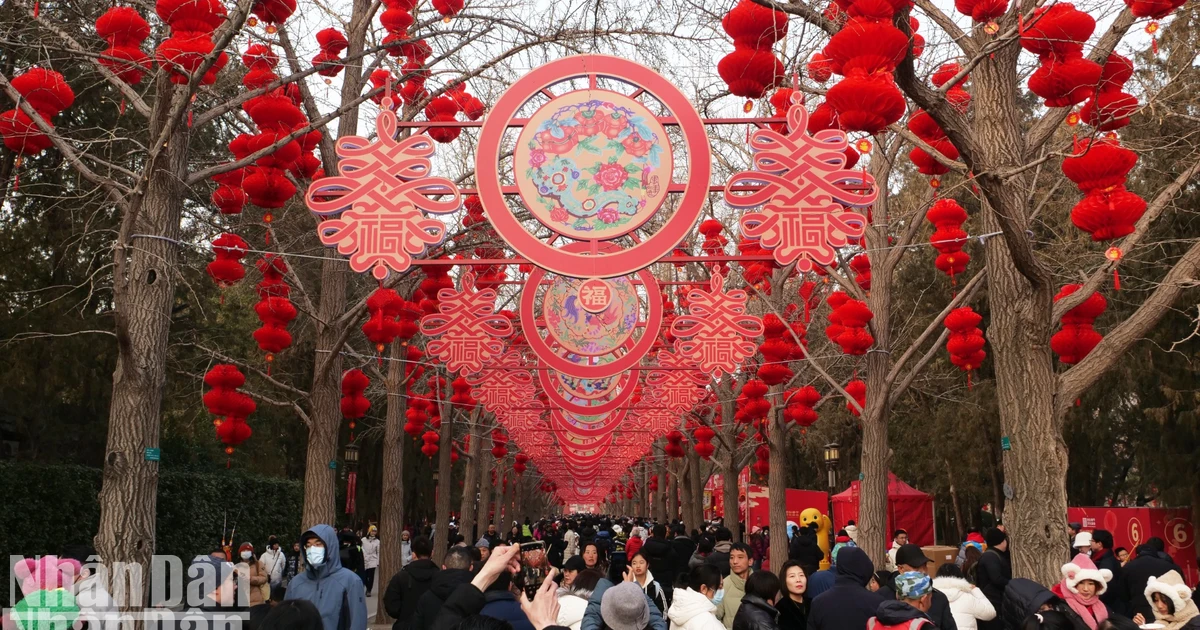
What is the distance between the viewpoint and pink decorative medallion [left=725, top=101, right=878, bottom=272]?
31.3 ft

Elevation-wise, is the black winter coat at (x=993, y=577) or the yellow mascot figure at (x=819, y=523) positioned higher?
the black winter coat at (x=993, y=577)

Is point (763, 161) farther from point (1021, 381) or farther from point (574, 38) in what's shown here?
point (1021, 381)

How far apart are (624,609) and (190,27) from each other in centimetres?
635

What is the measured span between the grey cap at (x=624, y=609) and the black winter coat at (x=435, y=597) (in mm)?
1620

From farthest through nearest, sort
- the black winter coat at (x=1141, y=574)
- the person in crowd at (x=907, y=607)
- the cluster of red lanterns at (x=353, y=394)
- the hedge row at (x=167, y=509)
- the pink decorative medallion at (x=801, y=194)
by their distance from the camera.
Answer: the cluster of red lanterns at (x=353, y=394) < the hedge row at (x=167, y=509) < the black winter coat at (x=1141, y=574) < the pink decorative medallion at (x=801, y=194) < the person in crowd at (x=907, y=607)

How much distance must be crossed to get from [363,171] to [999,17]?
5.90m

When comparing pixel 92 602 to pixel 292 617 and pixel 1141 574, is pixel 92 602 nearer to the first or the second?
pixel 292 617

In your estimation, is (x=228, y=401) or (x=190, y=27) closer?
(x=190, y=27)

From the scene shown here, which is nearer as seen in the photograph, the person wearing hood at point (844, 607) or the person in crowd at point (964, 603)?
the person wearing hood at point (844, 607)

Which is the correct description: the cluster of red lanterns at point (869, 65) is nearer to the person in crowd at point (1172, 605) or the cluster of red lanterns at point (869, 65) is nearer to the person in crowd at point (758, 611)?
the person in crowd at point (758, 611)

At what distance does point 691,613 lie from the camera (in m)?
6.66

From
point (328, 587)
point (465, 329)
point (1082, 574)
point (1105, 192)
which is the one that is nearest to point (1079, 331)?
point (1105, 192)

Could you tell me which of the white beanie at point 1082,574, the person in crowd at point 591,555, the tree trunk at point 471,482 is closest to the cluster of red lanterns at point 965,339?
the person in crowd at point 591,555

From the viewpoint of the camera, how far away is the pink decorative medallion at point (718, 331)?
1543cm
